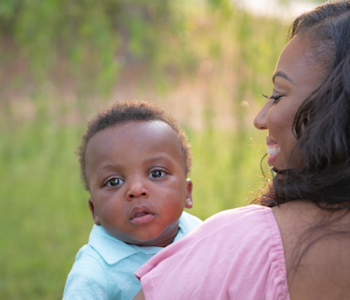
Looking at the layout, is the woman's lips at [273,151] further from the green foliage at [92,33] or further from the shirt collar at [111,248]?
the green foliage at [92,33]

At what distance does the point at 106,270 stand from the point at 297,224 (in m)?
0.68

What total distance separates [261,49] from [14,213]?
11.4 ft

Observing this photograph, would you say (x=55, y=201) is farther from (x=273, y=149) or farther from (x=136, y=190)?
(x=273, y=149)

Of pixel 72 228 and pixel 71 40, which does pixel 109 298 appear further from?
pixel 72 228

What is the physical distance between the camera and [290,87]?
3.98ft

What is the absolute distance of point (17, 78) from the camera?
169 inches

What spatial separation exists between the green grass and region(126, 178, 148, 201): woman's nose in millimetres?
2317

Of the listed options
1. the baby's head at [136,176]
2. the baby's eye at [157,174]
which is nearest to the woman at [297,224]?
the baby's head at [136,176]

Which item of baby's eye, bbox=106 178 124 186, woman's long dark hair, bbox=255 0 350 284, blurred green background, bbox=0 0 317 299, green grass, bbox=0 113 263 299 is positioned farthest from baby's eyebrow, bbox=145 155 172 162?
green grass, bbox=0 113 263 299

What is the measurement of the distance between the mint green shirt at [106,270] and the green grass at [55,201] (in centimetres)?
234

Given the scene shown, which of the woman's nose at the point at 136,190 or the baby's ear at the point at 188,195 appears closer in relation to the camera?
the woman's nose at the point at 136,190

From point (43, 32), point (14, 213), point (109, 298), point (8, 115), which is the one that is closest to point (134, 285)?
point (109, 298)

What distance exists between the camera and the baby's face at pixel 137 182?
5.00 feet

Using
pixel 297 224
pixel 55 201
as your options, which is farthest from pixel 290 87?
pixel 55 201
